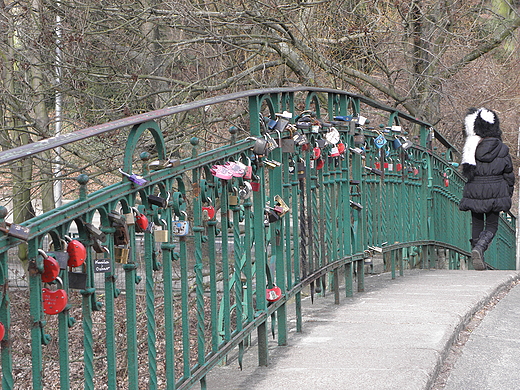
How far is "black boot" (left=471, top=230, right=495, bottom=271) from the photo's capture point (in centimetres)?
790

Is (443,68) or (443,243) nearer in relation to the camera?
→ (443,243)

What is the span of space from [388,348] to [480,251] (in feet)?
15.9

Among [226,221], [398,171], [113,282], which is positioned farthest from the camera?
[398,171]

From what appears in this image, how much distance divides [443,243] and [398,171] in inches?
78.2

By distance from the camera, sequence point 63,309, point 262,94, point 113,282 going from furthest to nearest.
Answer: point 262,94 → point 113,282 → point 63,309

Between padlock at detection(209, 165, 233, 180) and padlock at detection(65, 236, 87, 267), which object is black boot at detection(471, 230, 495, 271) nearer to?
padlock at detection(209, 165, 233, 180)

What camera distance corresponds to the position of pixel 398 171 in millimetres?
6102

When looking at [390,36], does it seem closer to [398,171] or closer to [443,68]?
[443,68]

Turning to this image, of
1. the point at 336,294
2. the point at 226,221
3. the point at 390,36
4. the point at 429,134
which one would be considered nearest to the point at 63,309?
the point at 226,221

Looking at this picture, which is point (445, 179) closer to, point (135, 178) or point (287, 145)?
point (287, 145)

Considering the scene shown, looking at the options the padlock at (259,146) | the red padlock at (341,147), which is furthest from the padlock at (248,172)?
the red padlock at (341,147)

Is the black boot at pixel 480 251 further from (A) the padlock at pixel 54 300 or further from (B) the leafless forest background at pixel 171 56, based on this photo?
(A) the padlock at pixel 54 300

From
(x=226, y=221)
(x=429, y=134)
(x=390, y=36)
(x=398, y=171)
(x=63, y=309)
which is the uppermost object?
(x=390, y=36)

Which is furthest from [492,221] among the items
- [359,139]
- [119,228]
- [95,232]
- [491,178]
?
[95,232]
